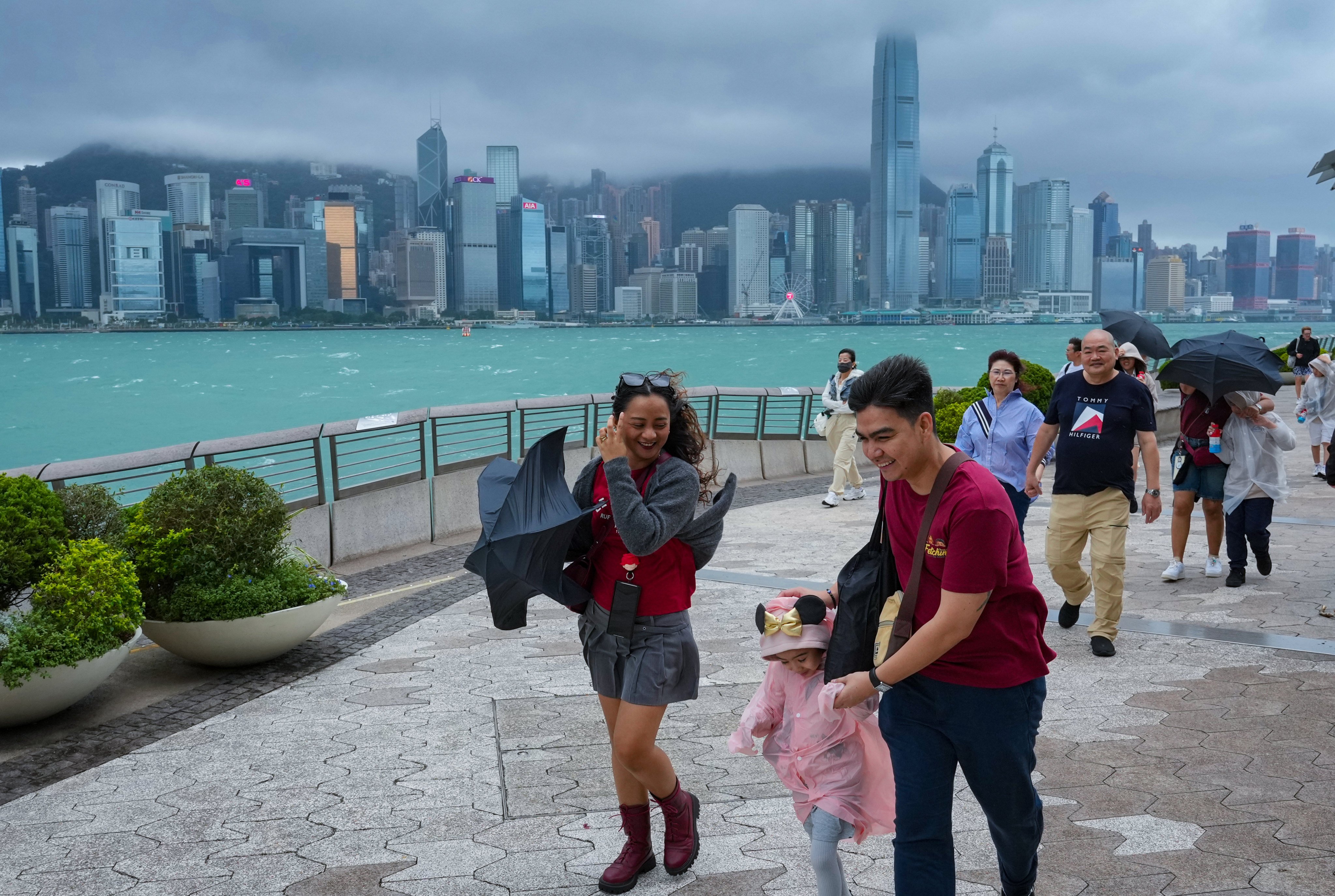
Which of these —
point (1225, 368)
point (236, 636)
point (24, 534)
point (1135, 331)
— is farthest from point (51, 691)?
point (1135, 331)

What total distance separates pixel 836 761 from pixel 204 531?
179 inches

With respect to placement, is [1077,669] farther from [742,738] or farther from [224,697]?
[224,697]

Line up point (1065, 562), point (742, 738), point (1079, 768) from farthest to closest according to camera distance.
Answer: point (1065, 562) < point (1079, 768) < point (742, 738)

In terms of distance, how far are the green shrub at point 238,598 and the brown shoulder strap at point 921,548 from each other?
4.54 m

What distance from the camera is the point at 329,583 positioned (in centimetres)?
696

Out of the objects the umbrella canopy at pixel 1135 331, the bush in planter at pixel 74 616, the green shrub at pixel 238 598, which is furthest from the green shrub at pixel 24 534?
the umbrella canopy at pixel 1135 331

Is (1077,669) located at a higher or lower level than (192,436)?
higher

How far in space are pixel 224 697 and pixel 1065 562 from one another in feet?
15.3

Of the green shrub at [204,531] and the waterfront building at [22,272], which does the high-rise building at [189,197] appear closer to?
the waterfront building at [22,272]

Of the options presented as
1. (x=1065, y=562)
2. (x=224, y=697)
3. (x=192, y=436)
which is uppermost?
(x=1065, y=562)

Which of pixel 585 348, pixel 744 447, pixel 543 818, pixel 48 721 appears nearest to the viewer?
pixel 543 818

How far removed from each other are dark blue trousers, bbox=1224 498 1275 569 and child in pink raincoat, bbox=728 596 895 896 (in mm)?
6097

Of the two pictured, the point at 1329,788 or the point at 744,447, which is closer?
the point at 1329,788

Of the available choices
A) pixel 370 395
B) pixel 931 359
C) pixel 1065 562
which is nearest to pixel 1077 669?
pixel 1065 562
